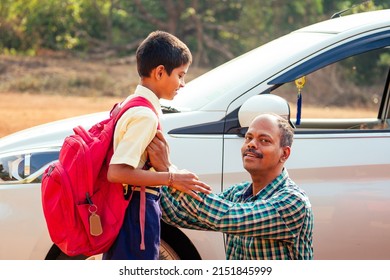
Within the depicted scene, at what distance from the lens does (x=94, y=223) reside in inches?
119

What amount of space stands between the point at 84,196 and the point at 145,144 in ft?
0.88

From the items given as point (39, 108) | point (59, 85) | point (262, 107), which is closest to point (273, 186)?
point (262, 107)

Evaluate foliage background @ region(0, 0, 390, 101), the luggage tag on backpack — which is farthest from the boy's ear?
foliage background @ region(0, 0, 390, 101)

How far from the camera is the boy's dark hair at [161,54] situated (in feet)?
10.3

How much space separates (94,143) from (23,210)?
150cm

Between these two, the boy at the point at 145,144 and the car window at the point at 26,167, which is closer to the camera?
the boy at the point at 145,144

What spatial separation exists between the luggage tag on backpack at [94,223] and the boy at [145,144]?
0.36ft

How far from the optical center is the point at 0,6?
2538cm

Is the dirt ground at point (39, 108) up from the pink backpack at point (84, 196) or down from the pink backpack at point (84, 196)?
up

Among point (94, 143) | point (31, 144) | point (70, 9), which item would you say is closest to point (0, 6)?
point (70, 9)

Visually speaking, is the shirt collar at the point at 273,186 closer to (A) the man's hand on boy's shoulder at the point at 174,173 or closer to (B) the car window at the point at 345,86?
(A) the man's hand on boy's shoulder at the point at 174,173

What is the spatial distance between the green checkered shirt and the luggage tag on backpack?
0.23 m

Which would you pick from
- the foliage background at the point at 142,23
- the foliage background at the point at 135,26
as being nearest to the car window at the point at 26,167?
the foliage background at the point at 135,26

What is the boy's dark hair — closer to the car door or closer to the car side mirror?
the car side mirror
